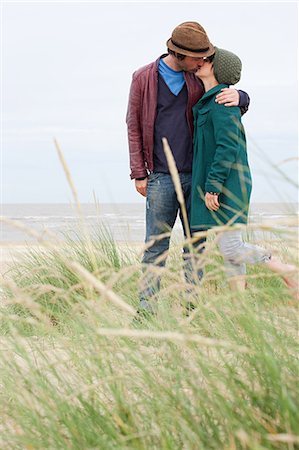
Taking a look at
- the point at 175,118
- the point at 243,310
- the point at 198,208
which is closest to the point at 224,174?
the point at 198,208

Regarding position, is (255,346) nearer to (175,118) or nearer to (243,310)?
(243,310)

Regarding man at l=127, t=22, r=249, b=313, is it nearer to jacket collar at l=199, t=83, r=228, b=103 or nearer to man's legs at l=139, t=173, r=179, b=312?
man's legs at l=139, t=173, r=179, b=312

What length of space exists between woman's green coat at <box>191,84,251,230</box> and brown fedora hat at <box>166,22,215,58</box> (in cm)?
24

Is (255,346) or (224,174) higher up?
(255,346)

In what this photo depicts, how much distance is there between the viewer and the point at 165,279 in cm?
435

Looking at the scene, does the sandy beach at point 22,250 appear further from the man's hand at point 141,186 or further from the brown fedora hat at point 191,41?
the brown fedora hat at point 191,41

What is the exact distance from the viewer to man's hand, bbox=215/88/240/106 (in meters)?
4.29

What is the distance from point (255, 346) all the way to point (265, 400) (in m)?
0.20

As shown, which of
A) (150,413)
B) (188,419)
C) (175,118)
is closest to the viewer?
(188,419)

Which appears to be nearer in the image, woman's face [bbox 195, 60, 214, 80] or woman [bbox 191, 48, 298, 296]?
woman [bbox 191, 48, 298, 296]

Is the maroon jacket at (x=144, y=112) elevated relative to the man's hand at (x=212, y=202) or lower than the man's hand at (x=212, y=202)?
elevated

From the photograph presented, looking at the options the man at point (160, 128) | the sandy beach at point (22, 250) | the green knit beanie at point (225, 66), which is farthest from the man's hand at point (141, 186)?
the green knit beanie at point (225, 66)

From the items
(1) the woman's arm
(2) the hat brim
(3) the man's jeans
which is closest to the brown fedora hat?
(2) the hat brim

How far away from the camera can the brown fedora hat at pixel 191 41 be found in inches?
169
